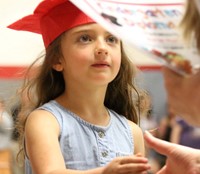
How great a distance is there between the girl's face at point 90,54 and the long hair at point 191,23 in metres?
0.35

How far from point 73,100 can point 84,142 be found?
0.08 meters

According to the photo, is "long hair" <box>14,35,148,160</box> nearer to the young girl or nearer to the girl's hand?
the young girl

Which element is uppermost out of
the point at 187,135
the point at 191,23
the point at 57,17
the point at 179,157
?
the point at 191,23

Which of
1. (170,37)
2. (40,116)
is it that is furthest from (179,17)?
(40,116)

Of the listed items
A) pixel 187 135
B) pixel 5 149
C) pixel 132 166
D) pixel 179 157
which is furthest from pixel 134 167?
pixel 187 135

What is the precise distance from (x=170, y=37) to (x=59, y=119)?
0.39 meters

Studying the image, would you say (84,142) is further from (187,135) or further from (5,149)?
(187,135)

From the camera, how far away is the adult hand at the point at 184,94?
0.62m

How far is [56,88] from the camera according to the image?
40.7 inches

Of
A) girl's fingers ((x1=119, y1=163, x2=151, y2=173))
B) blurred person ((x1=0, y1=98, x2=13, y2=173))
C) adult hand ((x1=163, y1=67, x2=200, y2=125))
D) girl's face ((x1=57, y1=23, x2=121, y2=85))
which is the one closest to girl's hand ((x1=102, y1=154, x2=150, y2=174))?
girl's fingers ((x1=119, y1=163, x2=151, y2=173))

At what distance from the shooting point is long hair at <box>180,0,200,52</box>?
0.57 metres

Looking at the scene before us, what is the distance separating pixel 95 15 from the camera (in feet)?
2.00

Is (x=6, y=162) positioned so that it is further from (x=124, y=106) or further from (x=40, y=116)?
(x=40, y=116)

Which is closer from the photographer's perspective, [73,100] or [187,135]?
[73,100]
